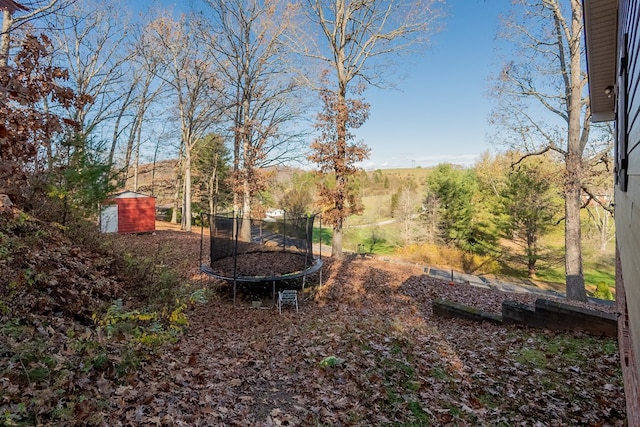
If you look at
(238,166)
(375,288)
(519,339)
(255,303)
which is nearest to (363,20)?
(238,166)

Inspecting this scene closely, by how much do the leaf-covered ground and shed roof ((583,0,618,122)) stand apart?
456cm

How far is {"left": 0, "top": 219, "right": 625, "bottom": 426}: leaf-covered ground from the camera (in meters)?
3.06

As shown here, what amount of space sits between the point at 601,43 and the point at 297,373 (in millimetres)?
6356

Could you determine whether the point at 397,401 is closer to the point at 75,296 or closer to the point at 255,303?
the point at 75,296

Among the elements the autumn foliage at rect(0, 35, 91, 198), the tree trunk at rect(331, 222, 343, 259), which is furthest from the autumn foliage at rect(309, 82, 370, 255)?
the autumn foliage at rect(0, 35, 91, 198)

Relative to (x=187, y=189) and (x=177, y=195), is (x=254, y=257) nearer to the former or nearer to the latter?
(x=187, y=189)

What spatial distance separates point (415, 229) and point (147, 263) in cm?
2496

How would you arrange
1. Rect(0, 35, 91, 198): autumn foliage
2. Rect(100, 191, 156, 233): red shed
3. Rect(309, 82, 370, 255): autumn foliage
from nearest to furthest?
Rect(0, 35, 91, 198): autumn foliage → Rect(309, 82, 370, 255): autumn foliage → Rect(100, 191, 156, 233): red shed

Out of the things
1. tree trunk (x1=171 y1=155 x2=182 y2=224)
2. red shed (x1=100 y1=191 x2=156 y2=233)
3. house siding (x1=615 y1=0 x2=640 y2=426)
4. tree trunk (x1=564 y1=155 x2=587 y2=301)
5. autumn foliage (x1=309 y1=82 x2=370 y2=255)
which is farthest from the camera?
tree trunk (x1=171 y1=155 x2=182 y2=224)

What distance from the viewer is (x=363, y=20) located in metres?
14.7

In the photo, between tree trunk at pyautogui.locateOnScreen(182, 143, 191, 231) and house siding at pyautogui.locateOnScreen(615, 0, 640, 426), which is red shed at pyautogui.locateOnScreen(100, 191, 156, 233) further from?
house siding at pyautogui.locateOnScreen(615, 0, 640, 426)

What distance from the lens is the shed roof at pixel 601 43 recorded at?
165 inches

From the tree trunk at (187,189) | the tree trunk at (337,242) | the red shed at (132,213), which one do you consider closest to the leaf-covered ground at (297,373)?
the tree trunk at (337,242)

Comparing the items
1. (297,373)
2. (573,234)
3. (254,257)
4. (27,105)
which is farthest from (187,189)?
(573,234)
